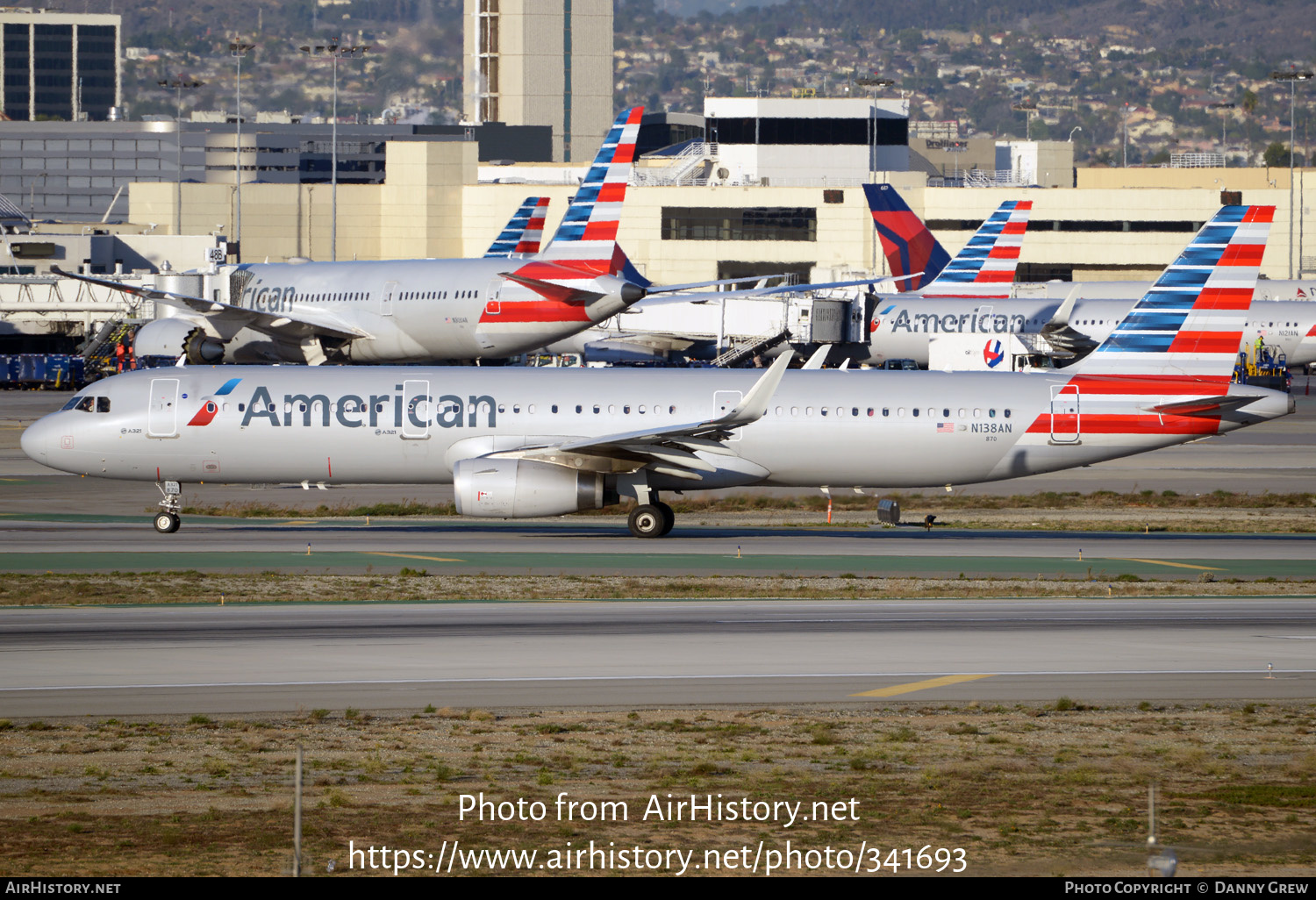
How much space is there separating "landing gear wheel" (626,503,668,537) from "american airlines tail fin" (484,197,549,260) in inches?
1854

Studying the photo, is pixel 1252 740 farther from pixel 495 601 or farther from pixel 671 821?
pixel 495 601

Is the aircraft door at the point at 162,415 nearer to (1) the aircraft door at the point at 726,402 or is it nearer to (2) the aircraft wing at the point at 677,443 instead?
(2) the aircraft wing at the point at 677,443

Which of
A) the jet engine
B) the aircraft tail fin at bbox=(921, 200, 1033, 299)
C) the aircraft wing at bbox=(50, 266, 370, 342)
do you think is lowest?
the jet engine

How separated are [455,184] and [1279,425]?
79.0m

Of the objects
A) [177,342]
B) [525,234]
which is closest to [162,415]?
[177,342]

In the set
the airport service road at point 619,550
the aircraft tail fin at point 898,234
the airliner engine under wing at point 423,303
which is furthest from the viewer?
the aircraft tail fin at point 898,234

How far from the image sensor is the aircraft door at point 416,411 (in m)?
38.0

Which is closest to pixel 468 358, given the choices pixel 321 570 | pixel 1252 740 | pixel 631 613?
pixel 321 570

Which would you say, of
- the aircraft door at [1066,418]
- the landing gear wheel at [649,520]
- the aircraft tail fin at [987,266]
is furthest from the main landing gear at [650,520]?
the aircraft tail fin at [987,266]

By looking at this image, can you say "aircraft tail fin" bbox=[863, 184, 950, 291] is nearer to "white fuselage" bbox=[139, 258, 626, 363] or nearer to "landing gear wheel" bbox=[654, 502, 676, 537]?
"white fuselage" bbox=[139, 258, 626, 363]

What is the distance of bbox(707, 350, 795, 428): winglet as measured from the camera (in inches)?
1390

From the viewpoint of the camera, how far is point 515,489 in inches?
1419

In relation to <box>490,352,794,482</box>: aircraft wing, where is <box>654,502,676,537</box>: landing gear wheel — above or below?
below

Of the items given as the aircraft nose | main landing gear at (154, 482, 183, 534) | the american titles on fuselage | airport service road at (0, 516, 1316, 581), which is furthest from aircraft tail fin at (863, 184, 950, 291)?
the aircraft nose
